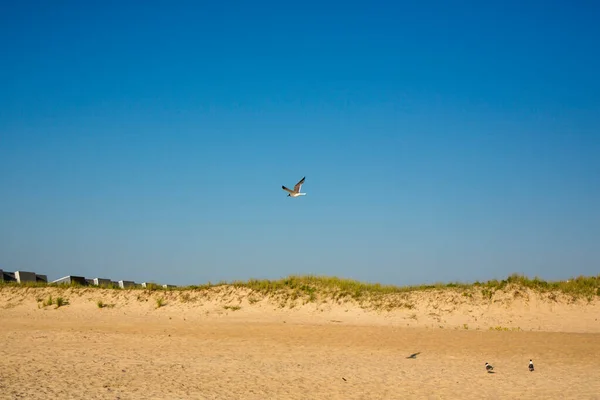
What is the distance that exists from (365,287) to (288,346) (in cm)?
1033

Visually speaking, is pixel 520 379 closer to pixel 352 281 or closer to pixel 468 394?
pixel 468 394

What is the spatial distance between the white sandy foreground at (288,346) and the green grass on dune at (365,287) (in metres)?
0.53

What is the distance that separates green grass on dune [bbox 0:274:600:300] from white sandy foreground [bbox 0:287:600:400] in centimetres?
53

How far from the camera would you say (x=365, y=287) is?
28641 millimetres

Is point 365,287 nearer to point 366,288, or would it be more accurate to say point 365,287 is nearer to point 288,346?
point 366,288

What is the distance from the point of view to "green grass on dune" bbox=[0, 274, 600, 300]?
2628cm

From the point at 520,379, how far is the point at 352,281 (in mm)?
15279

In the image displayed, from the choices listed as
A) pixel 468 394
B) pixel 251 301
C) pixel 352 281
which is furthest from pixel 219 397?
pixel 352 281

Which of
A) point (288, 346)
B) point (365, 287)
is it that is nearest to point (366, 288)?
point (365, 287)

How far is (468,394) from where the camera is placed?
12367mm

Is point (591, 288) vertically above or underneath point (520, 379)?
above

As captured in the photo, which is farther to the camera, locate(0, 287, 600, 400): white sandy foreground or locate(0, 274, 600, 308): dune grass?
locate(0, 274, 600, 308): dune grass

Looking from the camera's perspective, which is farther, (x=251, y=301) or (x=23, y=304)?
(x=23, y=304)

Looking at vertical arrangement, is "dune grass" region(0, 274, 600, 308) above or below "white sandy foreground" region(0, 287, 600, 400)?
above
